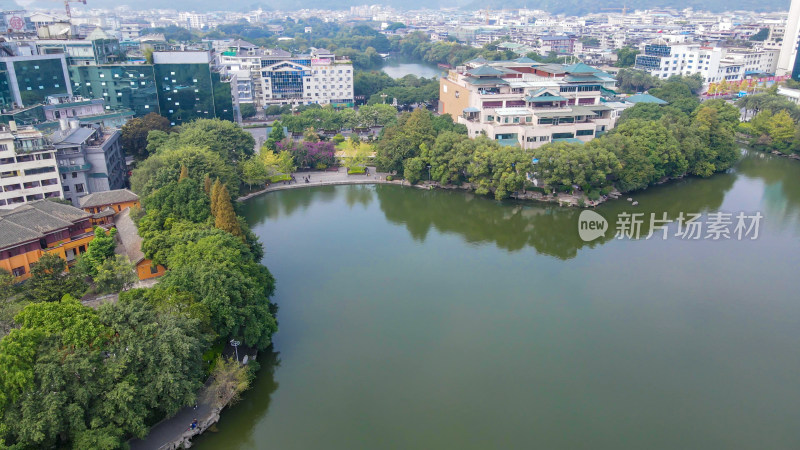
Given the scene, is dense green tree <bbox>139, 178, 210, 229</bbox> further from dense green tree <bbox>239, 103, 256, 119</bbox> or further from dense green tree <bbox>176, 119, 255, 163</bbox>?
dense green tree <bbox>239, 103, 256, 119</bbox>

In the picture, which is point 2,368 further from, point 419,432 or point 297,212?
point 297,212

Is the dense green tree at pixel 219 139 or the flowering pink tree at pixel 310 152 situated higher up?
the dense green tree at pixel 219 139

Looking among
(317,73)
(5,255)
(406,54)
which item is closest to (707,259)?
(5,255)

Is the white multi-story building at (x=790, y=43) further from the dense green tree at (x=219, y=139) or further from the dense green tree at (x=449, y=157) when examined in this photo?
the dense green tree at (x=219, y=139)

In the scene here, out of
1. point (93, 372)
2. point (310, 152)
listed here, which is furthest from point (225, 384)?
point (310, 152)

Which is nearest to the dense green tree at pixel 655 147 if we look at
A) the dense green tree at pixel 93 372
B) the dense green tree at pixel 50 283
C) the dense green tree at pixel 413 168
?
the dense green tree at pixel 413 168

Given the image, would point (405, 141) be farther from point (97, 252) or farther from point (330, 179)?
point (97, 252)
